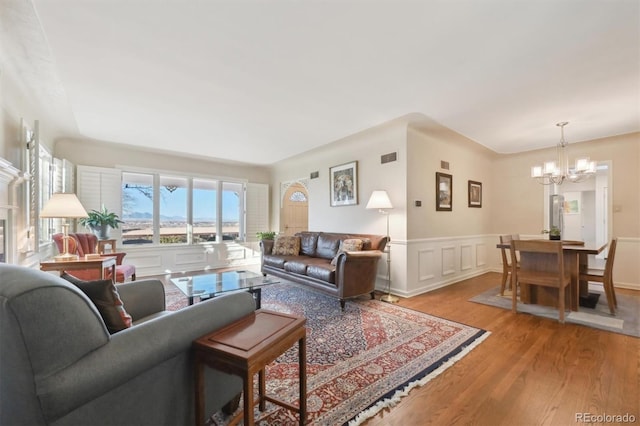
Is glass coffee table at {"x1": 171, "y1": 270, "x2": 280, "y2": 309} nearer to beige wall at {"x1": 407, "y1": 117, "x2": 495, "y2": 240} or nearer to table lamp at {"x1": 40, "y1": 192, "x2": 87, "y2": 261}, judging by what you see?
table lamp at {"x1": 40, "y1": 192, "x2": 87, "y2": 261}

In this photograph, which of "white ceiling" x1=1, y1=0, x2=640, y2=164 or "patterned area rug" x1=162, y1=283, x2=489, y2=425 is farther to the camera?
"white ceiling" x1=1, y1=0, x2=640, y2=164

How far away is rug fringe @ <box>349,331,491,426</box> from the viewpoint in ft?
5.12

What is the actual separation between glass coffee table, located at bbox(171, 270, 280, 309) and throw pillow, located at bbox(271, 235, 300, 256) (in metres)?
1.47

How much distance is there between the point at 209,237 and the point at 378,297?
13.2ft

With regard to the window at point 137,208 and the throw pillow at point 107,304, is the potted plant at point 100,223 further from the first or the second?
the throw pillow at point 107,304

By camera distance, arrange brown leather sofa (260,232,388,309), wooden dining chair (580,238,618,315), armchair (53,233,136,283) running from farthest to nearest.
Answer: brown leather sofa (260,232,388,309) → armchair (53,233,136,283) → wooden dining chair (580,238,618,315)

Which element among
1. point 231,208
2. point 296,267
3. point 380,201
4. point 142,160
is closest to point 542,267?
point 380,201

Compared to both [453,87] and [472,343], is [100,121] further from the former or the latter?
[472,343]

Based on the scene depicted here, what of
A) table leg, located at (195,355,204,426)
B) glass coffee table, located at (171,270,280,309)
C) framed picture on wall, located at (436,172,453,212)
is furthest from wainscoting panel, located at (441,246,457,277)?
table leg, located at (195,355,204,426)

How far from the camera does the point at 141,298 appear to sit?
1837 mm

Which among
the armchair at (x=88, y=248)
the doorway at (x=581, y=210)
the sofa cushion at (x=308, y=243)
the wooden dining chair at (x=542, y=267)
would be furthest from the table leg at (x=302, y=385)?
the doorway at (x=581, y=210)

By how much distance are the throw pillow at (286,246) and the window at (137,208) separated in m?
2.53

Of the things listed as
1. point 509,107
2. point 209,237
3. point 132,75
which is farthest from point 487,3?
point 209,237

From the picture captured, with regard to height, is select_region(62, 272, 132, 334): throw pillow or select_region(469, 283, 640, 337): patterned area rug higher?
select_region(62, 272, 132, 334): throw pillow
